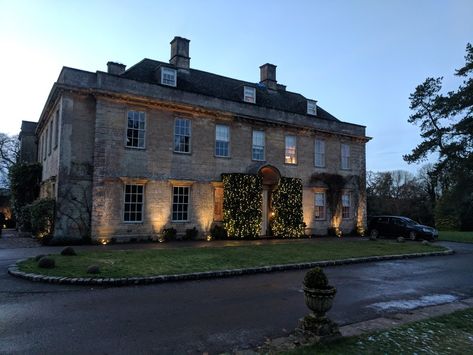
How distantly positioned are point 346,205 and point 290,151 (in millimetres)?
6920

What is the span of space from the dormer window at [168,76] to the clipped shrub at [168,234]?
29.5 ft

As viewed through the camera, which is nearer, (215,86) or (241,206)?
(241,206)

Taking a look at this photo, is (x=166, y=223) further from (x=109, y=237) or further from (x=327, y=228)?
(x=327, y=228)

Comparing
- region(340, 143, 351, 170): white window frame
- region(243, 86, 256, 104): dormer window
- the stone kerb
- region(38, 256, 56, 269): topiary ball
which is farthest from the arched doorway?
region(38, 256, 56, 269): topiary ball

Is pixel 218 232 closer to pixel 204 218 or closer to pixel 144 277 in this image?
pixel 204 218

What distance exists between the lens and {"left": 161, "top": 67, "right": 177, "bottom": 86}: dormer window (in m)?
21.9

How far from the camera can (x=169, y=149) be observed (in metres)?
20.6

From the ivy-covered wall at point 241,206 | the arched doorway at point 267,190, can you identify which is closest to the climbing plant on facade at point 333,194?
the arched doorway at point 267,190

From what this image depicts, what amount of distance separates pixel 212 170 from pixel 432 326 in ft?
55.7

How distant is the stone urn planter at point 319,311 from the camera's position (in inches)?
214

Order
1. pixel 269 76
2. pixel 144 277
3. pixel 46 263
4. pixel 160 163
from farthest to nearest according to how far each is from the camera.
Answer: pixel 269 76
pixel 160 163
pixel 46 263
pixel 144 277

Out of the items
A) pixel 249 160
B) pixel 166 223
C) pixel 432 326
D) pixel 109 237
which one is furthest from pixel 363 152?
pixel 432 326

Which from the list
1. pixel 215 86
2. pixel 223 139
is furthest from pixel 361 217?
pixel 215 86

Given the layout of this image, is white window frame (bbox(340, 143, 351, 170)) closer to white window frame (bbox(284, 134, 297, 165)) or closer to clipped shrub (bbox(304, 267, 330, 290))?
white window frame (bbox(284, 134, 297, 165))
